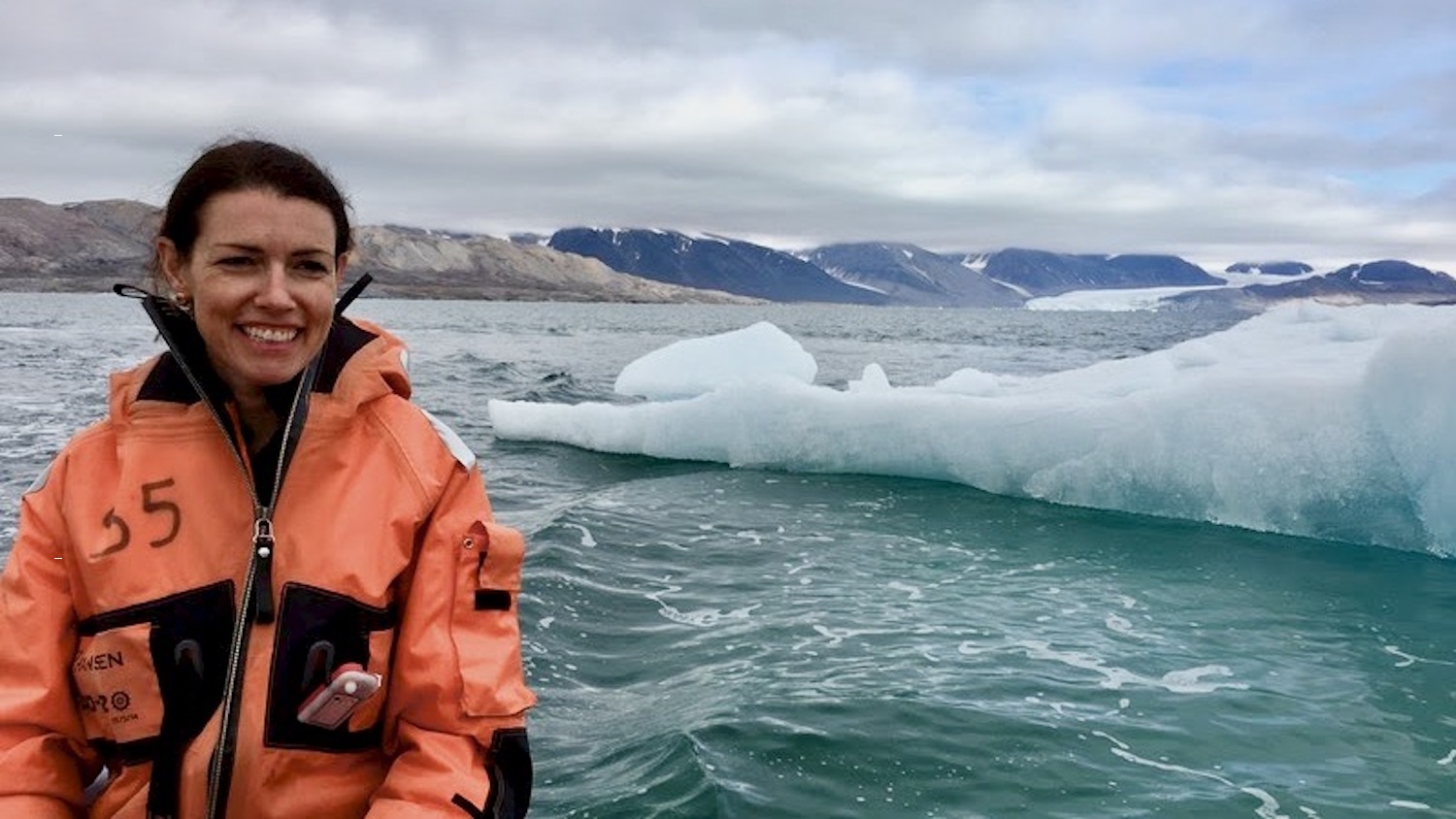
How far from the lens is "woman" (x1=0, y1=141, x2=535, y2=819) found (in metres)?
2.37

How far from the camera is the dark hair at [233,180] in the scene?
2.37 m

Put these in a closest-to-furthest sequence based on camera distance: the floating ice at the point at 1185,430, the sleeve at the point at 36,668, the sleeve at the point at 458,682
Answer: the sleeve at the point at 36,668, the sleeve at the point at 458,682, the floating ice at the point at 1185,430

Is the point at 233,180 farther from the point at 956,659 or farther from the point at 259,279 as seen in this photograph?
the point at 956,659

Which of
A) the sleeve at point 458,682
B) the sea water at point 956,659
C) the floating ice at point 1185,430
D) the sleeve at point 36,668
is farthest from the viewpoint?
the floating ice at point 1185,430

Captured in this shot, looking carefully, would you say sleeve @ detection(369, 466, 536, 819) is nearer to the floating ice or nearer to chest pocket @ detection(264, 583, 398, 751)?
chest pocket @ detection(264, 583, 398, 751)

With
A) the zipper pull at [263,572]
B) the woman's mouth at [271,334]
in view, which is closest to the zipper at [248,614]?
the zipper pull at [263,572]

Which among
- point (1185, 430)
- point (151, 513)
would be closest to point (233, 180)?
point (151, 513)

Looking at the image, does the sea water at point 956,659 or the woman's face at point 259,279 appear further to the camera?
the sea water at point 956,659

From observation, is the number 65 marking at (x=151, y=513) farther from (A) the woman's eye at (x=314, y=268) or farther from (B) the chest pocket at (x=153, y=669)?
(A) the woman's eye at (x=314, y=268)

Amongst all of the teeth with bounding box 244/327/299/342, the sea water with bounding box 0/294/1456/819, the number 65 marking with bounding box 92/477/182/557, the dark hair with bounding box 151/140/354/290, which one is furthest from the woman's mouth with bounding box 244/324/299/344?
the sea water with bounding box 0/294/1456/819

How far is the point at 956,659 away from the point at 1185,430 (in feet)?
17.7

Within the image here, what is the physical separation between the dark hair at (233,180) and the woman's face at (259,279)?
0.06 ft

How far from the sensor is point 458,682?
2.47 metres

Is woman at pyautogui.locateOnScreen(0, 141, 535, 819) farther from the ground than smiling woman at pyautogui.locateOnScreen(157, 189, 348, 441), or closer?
closer
